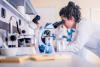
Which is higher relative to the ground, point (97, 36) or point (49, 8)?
point (49, 8)

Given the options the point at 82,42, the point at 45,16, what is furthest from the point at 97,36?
the point at 45,16

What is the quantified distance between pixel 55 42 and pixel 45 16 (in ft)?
3.88

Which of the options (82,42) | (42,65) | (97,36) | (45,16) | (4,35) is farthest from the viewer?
(45,16)

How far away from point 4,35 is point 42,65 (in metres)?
0.84

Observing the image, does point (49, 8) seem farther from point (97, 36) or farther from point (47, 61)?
point (47, 61)

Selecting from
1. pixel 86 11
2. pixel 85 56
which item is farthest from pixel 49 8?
pixel 85 56

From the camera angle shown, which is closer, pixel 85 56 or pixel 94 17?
pixel 85 56

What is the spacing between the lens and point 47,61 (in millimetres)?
912

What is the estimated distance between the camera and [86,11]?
11.2ft

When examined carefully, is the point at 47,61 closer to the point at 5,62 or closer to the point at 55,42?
the point at 5,62

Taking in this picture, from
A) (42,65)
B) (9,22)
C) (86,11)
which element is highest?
(86,11)

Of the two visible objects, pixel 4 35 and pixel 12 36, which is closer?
pixel 12 36

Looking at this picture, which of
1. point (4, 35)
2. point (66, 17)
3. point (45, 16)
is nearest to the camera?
point (4, 35)

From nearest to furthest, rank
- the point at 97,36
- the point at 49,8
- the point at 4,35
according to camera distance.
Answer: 1. the point at 97,36
2. the point at 4,35
3. the point at 49,8
